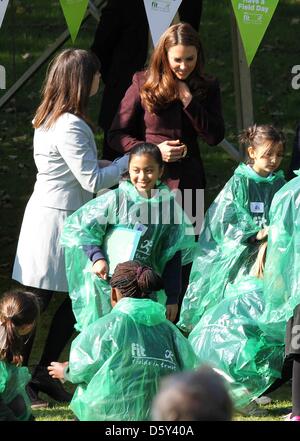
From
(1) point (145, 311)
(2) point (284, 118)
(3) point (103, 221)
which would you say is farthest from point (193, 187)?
(2) point (284, 118)

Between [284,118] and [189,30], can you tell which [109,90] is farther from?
[284,118]

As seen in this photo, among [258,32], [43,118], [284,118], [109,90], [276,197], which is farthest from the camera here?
[284,118]

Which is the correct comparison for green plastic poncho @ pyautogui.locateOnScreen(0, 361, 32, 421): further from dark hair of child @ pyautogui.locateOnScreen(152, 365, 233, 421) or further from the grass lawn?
the grass lawn

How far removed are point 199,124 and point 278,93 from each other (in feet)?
16.0

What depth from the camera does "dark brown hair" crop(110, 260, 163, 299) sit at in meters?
4.92

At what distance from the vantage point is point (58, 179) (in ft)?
19.0

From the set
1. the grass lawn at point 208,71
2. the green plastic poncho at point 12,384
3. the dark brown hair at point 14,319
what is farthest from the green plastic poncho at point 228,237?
the grass lawn at point 208,71

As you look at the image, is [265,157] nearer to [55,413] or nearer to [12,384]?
[55,413]

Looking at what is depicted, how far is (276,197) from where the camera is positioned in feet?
17.8

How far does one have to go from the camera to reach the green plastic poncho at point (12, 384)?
15.5 feet

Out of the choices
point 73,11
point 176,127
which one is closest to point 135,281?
point 176,127

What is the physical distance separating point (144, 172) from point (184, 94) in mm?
618

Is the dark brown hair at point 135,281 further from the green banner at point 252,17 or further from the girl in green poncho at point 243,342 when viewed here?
the green banner at point 252,17

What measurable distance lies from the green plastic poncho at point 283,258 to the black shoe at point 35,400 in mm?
1131
